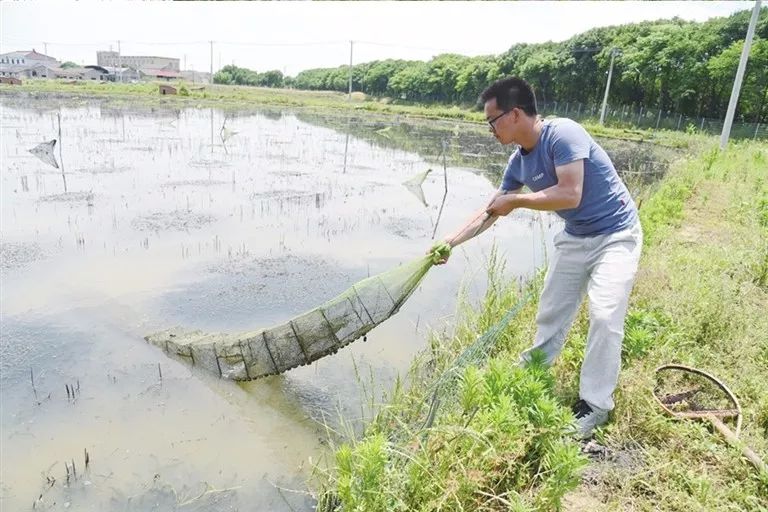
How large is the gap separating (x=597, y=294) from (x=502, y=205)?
0.76m

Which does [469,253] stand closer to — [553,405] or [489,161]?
[553,405]

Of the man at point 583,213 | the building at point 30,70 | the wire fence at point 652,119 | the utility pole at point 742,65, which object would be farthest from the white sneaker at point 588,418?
the building at point 30,70

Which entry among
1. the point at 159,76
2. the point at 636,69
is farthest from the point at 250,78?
the point at 636,69

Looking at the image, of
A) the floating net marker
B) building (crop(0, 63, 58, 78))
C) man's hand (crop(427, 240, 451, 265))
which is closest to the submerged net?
man's hand (crop(427, 240, 451, 265))

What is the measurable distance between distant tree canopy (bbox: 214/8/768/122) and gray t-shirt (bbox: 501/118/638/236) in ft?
106

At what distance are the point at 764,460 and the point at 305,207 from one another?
9479mm

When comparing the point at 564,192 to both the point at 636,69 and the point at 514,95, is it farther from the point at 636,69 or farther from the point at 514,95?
the point at 636,69

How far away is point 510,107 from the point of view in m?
2.87

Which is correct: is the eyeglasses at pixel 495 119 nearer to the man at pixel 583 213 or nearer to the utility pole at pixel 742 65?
the man at pixel 583 213

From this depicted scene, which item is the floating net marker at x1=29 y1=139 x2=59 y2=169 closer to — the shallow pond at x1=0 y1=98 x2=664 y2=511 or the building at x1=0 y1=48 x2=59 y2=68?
the shallow pond at x1=0 y1=98 x2=664 y2=511

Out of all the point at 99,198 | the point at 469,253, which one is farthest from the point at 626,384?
the point at 99,198

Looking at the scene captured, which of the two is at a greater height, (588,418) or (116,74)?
(116,74)

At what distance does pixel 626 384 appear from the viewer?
→ 3.29 meters

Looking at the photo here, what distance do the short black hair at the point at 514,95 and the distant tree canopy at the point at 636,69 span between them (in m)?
32.7
